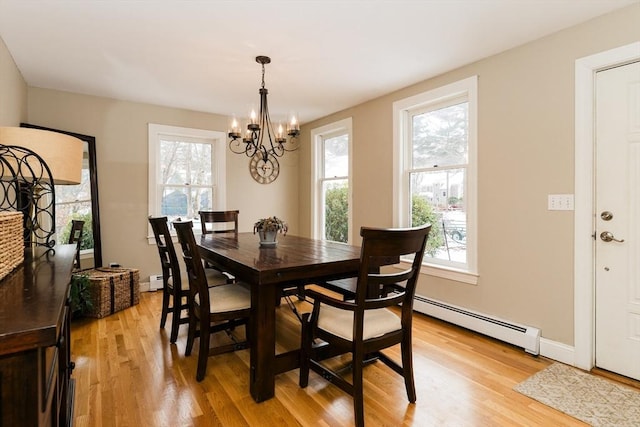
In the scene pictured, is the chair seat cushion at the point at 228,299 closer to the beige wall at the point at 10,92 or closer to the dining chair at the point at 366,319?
the dining chair at the point at 366,319

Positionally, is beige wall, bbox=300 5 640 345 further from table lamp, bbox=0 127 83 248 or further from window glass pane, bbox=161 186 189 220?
window glass pane, bbox=161 186 189 220

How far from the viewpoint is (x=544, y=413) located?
1.82 m

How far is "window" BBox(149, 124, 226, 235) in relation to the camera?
4.28 m

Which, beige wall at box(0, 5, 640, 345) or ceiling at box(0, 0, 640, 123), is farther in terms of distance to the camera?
beige wall at box(0, 5, 640, 345)

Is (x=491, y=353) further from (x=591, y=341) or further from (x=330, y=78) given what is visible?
(x=330, y=78)

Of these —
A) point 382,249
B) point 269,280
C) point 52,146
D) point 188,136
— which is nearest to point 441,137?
point 382,249

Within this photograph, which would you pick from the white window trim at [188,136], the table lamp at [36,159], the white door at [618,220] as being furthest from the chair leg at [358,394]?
the white window trim at [188,136]

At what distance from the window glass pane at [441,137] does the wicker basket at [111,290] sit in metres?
3.31

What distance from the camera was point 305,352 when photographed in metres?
2.00

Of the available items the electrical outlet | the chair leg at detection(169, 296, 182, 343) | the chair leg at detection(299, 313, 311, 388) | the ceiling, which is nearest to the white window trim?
the ceiling

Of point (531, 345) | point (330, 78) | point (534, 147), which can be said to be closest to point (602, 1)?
point (534, 147)

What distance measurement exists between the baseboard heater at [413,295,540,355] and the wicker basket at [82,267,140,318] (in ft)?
9.91

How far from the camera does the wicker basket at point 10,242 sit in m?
1.03

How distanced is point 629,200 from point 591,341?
99cm
